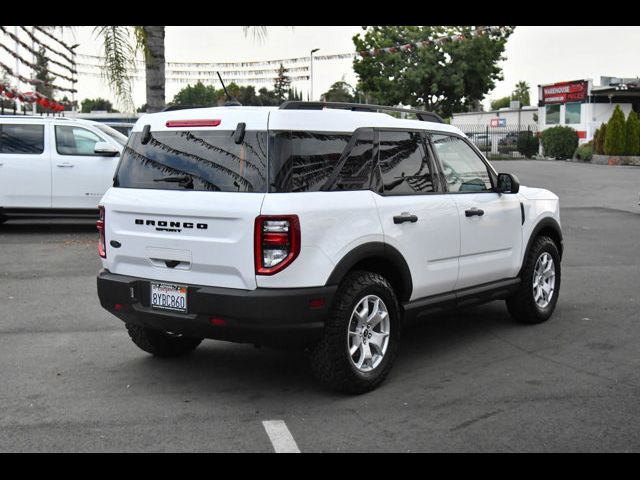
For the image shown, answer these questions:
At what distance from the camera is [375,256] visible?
5734 millimetres

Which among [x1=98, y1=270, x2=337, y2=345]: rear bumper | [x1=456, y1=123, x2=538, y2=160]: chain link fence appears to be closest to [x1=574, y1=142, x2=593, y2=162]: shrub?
[x1=456, y1=123, x2=538, y2=160]: chain link fence

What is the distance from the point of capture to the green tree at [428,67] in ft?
181

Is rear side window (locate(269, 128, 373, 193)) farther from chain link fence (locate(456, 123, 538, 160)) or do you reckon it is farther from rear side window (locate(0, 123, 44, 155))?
chain link fence (locate(456, 123, 538, 160))

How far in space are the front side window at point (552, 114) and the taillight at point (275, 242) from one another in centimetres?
4974

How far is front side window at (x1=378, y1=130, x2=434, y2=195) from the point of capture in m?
6.02

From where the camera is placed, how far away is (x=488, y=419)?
200 inches

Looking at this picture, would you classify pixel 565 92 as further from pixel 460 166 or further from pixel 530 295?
pixel 460 166

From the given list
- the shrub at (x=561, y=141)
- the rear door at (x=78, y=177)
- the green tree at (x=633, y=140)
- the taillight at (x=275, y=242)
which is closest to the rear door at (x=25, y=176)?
the rear door at (x=78, y=177)

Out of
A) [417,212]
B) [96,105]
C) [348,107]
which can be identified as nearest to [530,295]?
[417,212]

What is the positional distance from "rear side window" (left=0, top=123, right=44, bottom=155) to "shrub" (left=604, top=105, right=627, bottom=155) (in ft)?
98.7

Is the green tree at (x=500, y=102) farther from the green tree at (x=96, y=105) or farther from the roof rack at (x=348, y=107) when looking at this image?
the roof rack at (x=348, y=107)

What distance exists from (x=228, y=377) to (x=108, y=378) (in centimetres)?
85

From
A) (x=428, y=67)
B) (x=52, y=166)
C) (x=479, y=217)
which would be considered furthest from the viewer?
(x=428, y=67)

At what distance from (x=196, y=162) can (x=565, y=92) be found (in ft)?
160
